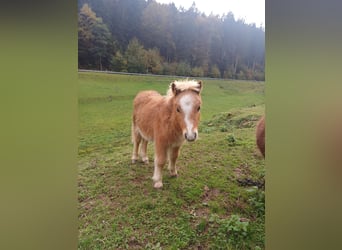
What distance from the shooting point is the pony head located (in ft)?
5.38

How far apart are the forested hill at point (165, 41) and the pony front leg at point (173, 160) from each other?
0.39 meters

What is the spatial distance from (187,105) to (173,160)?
28 cm

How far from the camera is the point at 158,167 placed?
66.5 inches

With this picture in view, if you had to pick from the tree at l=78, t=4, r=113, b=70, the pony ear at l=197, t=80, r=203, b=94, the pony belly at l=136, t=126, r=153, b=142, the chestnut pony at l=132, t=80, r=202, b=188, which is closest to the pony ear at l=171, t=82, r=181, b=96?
the chestnut pony at l=132, t=80, r=202, b=188

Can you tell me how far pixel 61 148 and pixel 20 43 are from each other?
51 centimetres

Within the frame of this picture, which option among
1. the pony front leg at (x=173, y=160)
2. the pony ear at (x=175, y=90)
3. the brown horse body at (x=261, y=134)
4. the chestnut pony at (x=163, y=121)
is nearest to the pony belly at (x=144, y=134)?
the chestnut pony at (x=163, y=121)

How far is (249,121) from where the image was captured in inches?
69.5

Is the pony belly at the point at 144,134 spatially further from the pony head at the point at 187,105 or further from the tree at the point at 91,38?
the tree at the point at 91,38

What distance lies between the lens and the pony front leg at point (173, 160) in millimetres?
1703

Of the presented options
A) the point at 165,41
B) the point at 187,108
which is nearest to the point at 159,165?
the point at 187,108

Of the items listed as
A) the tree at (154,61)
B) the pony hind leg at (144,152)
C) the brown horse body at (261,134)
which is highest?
the tree at (154,61)

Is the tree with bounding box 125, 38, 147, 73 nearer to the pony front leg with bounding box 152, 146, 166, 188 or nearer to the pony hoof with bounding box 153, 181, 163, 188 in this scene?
the pony front leg with bounding box 152, 146, 166, 188

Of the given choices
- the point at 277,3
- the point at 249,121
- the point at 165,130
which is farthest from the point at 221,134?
the point at 277,3

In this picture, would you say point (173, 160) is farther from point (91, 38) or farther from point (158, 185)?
point (91, 38)
